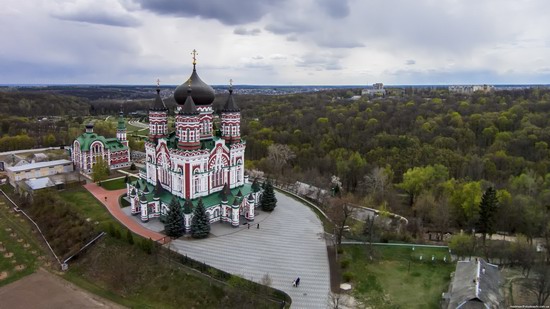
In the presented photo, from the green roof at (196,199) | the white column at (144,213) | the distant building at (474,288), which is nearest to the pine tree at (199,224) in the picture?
the green roof at (196,199)

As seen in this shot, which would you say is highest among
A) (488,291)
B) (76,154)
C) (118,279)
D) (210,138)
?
(210,138)

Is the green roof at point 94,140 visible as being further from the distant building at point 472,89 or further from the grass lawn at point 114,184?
the distant building at point 472,89

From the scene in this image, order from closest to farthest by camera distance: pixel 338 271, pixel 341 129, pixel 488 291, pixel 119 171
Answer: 1. pixel 488 291
2. pixel 338 271
3. pixel 119 171
4. pixel 341 129

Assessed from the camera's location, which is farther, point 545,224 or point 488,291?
point 545,224

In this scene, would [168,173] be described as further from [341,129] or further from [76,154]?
[341,129]

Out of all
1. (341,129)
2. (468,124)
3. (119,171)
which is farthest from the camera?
(341,129)

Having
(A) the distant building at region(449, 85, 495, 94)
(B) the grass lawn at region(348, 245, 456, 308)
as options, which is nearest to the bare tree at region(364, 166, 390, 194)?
(B) the grass lawn at region(348, 245, 456, 308)

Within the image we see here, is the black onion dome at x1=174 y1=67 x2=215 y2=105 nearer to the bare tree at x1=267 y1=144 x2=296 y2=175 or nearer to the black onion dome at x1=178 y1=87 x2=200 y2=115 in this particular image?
the black onion dome at x1=178 y1=87 x2=200 y2=115

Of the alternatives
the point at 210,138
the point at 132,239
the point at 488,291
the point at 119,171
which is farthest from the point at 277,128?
the point at 488,291
